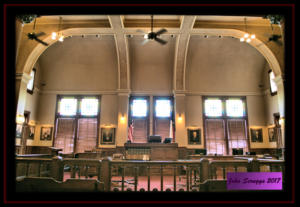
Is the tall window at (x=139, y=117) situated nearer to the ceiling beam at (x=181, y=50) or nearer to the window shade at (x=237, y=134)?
the ceiling beam at (x=181, y=50)

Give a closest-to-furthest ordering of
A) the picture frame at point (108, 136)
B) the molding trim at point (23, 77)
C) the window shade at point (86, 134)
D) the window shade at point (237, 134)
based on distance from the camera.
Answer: the molding trim at point (23, 77), the picture frame at point (108, 136), the window shade at point (86, 134), the window shade at point (237, 134)

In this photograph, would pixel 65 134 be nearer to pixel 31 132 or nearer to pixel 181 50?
pixel 31 132

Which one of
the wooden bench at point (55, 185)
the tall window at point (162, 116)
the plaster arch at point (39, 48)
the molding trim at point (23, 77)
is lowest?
the wooden bench at point (55, 185)

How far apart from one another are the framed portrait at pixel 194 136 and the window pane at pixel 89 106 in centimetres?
586

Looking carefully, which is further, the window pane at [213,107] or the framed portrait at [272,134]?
the window pane at [213,107]

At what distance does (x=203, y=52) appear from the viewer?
12.8 meters

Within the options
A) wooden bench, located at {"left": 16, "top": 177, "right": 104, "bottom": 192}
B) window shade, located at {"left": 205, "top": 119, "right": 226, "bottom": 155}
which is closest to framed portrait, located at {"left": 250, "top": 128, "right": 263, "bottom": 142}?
window shade, located at {"left": 205, "top": 119, "right": 226, "bottom": 155}

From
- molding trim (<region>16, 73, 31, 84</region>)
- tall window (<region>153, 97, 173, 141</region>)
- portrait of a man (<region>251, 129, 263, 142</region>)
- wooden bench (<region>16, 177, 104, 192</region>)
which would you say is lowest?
wooden bench (<region>16, 177, 104, 192</region>)

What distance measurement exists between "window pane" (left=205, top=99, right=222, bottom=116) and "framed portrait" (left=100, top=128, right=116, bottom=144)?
585 cm

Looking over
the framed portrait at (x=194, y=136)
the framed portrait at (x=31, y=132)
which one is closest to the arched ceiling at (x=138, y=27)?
the framed portrait at (x=31, y=132)

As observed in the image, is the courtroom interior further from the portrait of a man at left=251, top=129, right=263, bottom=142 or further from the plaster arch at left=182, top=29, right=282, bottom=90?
the plaster arch at left=182, top=29, right=282, bottom=90

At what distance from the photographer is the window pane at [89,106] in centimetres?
1322

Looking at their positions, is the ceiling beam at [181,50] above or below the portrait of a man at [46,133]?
above

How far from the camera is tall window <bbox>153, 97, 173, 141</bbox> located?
1298cm
